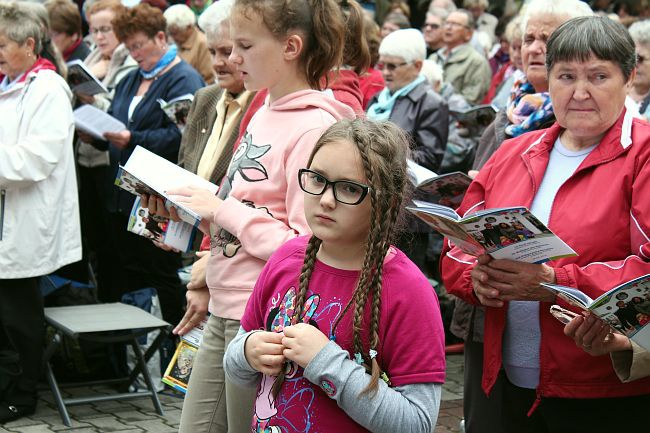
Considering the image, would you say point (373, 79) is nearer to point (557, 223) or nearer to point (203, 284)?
point (203, 284)

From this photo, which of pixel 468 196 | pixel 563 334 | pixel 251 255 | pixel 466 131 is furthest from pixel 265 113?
pixel 466 131

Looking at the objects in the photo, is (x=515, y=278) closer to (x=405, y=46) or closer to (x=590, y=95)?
(x=590, y=95)

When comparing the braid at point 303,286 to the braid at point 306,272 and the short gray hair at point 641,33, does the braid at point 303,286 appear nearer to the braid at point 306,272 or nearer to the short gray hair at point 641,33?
the braid at point 306,272

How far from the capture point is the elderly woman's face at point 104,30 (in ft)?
27.0

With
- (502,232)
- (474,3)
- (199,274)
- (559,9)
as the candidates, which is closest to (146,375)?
(199,274)

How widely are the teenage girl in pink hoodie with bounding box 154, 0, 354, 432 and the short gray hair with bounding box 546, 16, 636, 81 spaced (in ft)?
2.57

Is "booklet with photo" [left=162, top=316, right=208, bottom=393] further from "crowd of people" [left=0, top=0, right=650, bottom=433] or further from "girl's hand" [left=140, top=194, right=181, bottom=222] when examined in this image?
"girl's hand" [left=140, top=194, right=181, bottom=222]

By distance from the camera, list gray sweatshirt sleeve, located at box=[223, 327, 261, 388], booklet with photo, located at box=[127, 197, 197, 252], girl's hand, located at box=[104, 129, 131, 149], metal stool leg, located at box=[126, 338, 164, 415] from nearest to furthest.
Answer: gray sweatshirt sleeve, located at box=[223, 327, 261, 388]
booklet with photo, located at box=[127, 197, 197, 252]
metal stool leg, located at box=[126, 338, 164, 415]
girl's hand, located at box=[104, 129, 131, 149]

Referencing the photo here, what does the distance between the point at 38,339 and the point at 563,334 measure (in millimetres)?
3445

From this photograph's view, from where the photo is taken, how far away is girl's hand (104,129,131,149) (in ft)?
20.5

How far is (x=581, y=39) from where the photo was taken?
10.0 feet

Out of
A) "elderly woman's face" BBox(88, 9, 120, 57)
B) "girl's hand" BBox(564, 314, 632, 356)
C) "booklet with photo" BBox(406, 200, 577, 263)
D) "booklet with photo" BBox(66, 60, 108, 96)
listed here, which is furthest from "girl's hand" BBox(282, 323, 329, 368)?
"elderly woman's face" BBox(88, 9, 120, 57)

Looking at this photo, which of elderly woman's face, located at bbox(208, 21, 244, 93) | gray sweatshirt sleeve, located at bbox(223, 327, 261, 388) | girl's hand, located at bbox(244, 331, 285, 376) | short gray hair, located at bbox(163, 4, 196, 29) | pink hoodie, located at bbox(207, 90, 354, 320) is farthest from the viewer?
short gray hair, located at bbox(163, 4, 196, 29)

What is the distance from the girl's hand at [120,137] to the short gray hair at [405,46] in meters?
2.09
